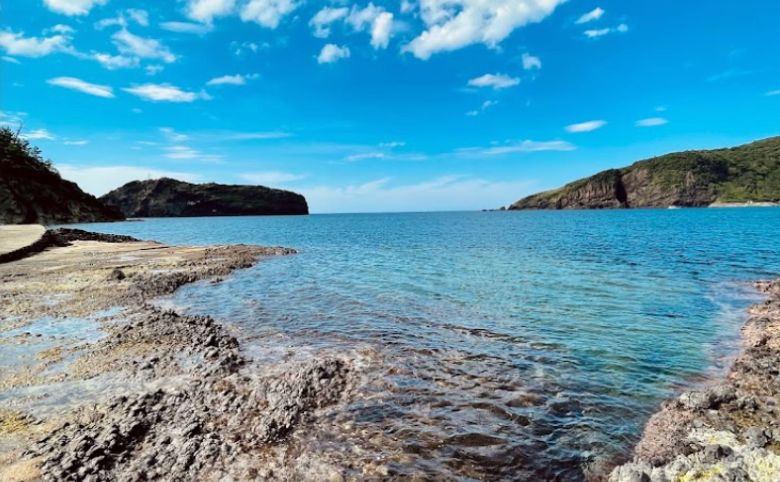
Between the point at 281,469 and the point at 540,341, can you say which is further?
the point at 540,341

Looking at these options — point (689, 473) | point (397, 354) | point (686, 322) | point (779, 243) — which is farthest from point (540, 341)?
point (779, 243)

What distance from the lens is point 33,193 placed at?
10062 cm

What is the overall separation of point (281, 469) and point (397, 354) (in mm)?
6542

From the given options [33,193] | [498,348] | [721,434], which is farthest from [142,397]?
[33,193]

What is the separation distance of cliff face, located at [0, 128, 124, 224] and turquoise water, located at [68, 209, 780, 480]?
94580mm

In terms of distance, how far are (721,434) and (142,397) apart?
12059mm

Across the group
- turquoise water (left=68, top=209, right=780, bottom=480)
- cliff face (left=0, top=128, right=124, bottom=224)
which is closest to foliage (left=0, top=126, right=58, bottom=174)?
cliff face (left=0, top=128, right=124, bottom=224)

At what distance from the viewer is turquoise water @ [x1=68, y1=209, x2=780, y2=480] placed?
778 centimetres

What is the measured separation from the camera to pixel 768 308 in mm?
17750

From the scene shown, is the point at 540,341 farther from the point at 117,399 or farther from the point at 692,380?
the point at 117,399

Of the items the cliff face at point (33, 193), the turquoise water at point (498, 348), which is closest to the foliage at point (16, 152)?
the cliff face at point (33, 193)

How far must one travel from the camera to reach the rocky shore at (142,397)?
6762 millimetres

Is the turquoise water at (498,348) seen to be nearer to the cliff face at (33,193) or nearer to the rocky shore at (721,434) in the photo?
the rocky shore at (721,434)

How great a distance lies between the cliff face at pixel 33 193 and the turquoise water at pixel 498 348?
310ft
